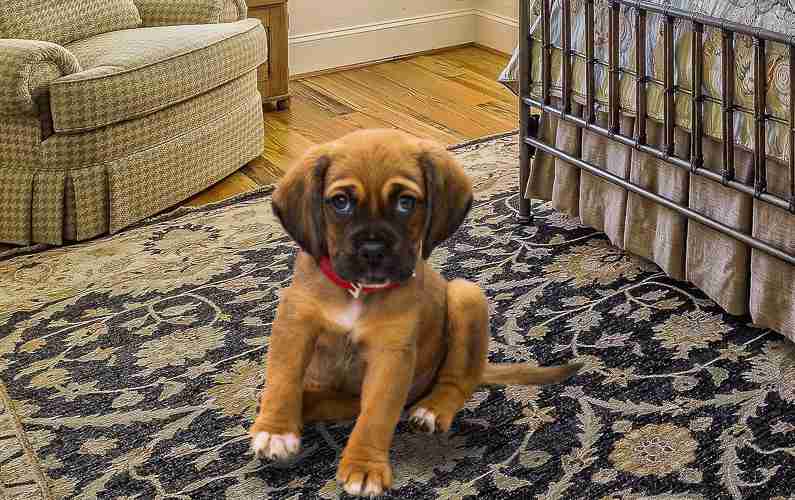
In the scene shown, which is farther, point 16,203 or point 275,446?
point 16,203

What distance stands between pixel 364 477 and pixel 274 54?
261 centimetres

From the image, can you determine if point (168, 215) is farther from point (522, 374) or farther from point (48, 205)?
point (522, 374)

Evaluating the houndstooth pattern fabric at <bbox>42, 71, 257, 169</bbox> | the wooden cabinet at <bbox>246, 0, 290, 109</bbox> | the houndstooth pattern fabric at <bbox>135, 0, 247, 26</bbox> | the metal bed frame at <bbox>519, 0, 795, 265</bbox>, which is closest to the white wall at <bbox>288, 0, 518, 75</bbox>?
the wooden cabinet at <bbox>246, 0, 290, 109</bbox>

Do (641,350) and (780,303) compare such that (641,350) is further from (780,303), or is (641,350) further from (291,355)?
(291,355)

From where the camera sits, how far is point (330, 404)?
6.37 feet

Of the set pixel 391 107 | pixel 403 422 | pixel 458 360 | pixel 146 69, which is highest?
pixel 146 69

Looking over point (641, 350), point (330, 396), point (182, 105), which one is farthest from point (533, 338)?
point (182, 105)

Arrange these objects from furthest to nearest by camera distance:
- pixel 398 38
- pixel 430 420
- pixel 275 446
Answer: pixel 398 38 < pixel 430 420 < pixel 275 446

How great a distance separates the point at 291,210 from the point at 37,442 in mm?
704

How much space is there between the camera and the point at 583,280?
258cm

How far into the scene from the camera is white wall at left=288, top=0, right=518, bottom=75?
454cm

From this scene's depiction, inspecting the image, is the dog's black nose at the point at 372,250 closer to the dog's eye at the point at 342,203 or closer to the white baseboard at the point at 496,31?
the dog's eye at the point at 342,203

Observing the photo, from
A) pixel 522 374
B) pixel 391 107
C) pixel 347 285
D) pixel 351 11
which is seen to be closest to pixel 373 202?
pixel 347 285

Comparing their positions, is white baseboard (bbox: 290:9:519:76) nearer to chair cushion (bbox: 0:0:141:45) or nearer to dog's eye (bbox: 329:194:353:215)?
chair cushion (bbox: 0:0:141:45)
